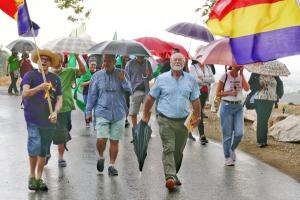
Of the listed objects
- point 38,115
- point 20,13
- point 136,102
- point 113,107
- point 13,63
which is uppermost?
point 20,13

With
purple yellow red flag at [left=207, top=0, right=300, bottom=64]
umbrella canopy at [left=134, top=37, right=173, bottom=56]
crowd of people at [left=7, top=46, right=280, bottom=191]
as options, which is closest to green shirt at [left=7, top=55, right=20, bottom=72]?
umbrella canopy at [left=134, top=37, right=173, bottom=56]

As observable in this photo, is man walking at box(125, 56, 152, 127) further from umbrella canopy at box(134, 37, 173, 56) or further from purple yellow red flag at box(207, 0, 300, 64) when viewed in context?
purple yellow red flag at box(207, 0, 300, 64)

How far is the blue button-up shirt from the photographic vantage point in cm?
924

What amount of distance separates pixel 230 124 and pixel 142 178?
2.29 metres

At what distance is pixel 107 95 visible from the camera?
364 inches

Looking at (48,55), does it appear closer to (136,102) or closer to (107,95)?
(107,95)

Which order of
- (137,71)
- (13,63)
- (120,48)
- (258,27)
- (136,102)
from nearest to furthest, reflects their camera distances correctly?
(258,27) → (120,48) → (137,71) → (136,102) → (13,63)

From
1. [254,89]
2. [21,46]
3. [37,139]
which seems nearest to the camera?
[37,139]

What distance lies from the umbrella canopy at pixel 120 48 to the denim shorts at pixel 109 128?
98 centimetres

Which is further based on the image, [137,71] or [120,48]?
[137,71]

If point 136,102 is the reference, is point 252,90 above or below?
above

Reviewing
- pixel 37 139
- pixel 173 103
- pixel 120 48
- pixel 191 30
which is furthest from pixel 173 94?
pixel 191 30

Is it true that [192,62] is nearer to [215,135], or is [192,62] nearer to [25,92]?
[215,135]

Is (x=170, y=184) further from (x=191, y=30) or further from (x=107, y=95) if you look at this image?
(x=191, y=30)
